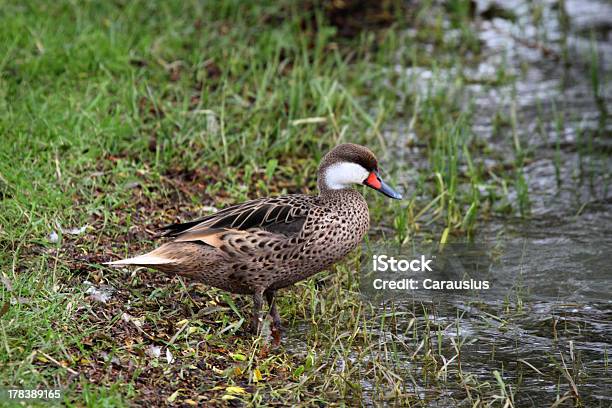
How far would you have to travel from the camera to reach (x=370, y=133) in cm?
774

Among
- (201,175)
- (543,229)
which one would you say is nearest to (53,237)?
(201,175)

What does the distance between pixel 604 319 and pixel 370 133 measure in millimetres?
2726

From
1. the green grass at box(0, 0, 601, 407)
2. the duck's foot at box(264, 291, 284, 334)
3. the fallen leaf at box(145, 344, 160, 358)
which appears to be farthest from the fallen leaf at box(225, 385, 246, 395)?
the duck's foot at box(264, 291, 284, 334)

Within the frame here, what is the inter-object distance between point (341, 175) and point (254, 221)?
57 cm

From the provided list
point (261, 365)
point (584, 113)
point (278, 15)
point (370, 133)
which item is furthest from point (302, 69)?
point (261, 365)

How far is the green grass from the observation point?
4727 mm

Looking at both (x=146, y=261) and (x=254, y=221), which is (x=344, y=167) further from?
(x=146, y=261)

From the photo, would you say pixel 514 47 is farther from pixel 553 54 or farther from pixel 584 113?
pixel 584 113

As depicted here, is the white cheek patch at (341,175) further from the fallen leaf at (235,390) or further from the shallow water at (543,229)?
the fallen leaf at (235,390)

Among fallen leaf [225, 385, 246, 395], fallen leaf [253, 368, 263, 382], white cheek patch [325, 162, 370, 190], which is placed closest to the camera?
fallen leaf [225, 385, 246, 395]

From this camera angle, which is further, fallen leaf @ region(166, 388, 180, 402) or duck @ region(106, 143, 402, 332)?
duck @ region(106, 143, 402, 332)

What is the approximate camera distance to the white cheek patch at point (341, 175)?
5418 millimetres

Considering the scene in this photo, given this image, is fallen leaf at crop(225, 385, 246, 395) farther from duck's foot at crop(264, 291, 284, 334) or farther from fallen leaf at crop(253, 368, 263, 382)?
duck's foot at crop(264, 291, 284, 334)

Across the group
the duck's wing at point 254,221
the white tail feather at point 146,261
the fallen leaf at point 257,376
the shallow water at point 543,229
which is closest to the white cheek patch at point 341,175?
the duck's wing at point 254,221
